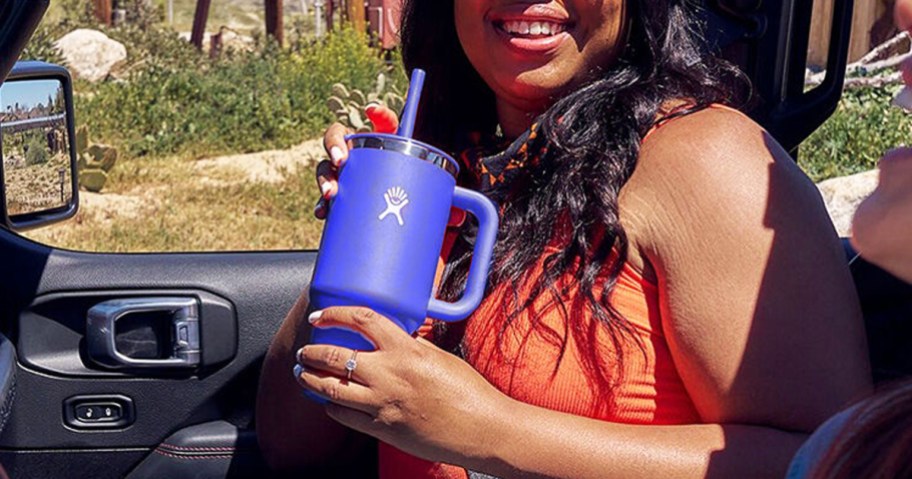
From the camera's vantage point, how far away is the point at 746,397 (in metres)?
1.52

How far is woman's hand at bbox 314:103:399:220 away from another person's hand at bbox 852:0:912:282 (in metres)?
0.70

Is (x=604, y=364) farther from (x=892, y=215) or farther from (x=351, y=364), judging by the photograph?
(x=892, y=215)

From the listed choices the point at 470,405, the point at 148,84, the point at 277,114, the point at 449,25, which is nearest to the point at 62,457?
the point at 449,25

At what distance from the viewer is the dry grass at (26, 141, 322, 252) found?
764cm

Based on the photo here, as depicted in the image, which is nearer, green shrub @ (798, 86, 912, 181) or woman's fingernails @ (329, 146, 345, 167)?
woman's fingernails @ (329, 146, 345, 167)

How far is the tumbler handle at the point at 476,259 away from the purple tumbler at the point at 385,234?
18 millimetres

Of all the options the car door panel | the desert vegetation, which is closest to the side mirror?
the car door panel

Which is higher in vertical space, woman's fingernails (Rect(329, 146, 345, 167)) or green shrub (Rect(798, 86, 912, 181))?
woman's fingernails (Rect(329, 146, 345, 167))

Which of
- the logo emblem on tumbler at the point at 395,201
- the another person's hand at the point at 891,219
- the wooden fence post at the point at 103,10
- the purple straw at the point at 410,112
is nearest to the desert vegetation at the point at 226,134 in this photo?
the wooden fence post at the point at 103,10

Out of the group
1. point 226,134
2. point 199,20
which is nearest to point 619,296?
point 226,134

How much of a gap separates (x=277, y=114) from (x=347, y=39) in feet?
3.98

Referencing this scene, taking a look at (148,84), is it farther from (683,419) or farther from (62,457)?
(683,419)

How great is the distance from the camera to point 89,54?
1256 cm

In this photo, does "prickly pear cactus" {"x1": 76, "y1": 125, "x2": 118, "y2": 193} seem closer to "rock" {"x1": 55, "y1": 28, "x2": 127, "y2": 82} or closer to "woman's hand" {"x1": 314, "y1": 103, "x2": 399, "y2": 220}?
"rock" {"x1": 55, "y1": 28, "x2": 127, "y2": 82}
